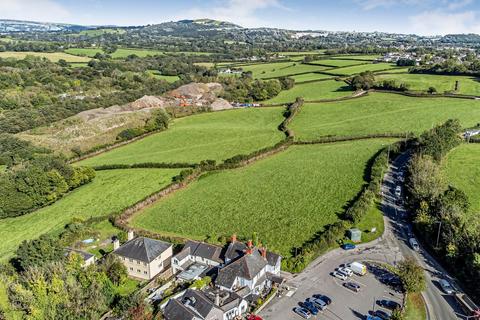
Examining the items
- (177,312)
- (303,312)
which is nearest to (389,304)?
(303,312)

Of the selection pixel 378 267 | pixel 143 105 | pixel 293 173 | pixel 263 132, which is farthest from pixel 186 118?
pixel 378 267

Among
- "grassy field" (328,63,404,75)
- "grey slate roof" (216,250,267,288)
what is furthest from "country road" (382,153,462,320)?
"grassy field" (328,63,404,75)

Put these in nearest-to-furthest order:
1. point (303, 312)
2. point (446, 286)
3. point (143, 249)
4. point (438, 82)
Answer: point (303, 312), point (446, 286), point (143, 249), point (438, 82)

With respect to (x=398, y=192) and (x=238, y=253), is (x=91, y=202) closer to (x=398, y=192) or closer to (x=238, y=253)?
(x=238, y=253)

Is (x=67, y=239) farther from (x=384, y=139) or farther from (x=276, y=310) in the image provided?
(x=384, y=139)

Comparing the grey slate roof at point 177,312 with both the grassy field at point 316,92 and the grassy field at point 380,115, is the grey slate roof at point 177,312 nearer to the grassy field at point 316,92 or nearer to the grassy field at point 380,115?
the grassy field at point 380,115

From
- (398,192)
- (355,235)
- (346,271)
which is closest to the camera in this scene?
(346,271)

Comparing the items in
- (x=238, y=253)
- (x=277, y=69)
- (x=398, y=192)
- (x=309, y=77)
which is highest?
(x=277, y=69)
